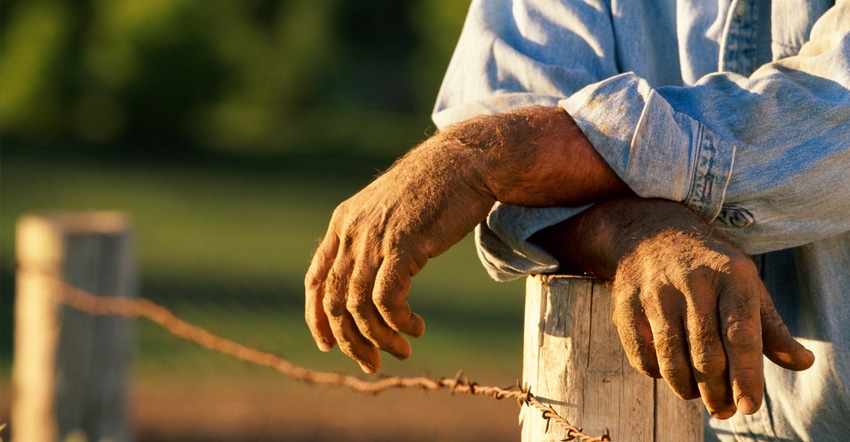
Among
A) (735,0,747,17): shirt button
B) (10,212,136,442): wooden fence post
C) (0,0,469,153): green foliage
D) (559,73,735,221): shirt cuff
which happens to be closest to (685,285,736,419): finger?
(559,73,735,221): shirt cuff

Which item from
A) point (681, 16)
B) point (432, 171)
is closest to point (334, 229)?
point (432, 171)

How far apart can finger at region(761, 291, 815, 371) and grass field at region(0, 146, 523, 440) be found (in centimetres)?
75

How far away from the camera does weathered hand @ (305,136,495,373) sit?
1275mm

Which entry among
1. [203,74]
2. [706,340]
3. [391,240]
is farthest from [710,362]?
[203,74]

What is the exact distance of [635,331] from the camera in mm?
1177

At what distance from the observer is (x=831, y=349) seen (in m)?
1.57

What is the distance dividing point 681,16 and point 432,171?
63 cm

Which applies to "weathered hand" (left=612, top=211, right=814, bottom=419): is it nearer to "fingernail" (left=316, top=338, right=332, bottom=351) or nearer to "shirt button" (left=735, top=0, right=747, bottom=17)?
"fingernail" (left=316, top=338, right=332, bottom=351)

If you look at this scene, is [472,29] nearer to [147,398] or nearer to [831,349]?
[831,349]

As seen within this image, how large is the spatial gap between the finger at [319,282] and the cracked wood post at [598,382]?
11.8 inches

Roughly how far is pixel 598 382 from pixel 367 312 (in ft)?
1.05

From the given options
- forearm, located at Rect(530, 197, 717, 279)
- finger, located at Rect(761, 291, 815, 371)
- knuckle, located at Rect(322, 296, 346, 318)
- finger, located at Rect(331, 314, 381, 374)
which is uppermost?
forearm, located at Rect(530, 197, 717, 279)

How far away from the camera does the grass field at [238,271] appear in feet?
26.5

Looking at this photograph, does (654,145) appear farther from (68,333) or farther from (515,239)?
(68,333)
